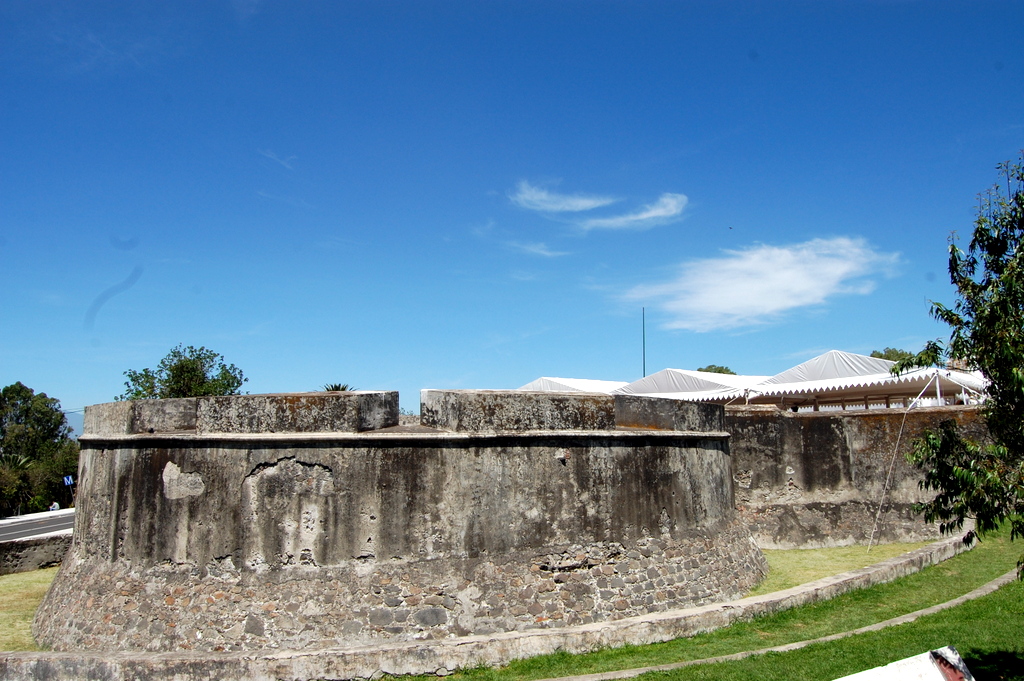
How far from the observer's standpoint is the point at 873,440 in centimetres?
1310

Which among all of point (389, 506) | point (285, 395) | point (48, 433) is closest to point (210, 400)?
point (285, 395)

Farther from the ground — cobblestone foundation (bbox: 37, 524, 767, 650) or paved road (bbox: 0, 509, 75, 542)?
cobblestone foundation (bbox: 37, 524, 767, 650)

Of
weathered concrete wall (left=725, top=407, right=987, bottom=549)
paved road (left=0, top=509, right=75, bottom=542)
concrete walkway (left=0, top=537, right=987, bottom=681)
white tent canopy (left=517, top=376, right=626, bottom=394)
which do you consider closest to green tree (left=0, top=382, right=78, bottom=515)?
paved road (left=0, top=509, right=75, bottom=542)

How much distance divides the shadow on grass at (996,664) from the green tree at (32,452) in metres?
37.1

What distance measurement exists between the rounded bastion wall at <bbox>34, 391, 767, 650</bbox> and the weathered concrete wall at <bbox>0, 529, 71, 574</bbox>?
4177 millimetres

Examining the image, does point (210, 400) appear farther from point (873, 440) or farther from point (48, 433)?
point (48, 433)

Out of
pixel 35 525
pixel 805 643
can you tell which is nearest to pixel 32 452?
pixel 35 525

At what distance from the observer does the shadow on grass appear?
589 cm

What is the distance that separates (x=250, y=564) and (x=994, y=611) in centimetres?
773

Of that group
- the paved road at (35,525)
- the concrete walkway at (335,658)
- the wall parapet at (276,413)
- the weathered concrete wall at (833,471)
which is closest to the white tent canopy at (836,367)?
the weathered concrete wall at (833,471)

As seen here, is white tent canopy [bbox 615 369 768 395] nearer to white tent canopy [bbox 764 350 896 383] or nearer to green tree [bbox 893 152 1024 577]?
white tent canopy [bbox 764 350 896 383]

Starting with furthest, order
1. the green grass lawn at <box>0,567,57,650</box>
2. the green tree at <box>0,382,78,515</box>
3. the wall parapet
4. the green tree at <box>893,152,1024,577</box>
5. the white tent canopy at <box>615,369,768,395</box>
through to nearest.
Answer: the green tree at <box>0,382,78,515</box>
the white tent canopy at <box>615,369,768,395</box>
the green grass lawn at <box>0,567,57,650</box>
the wall parapet
the green tree at <box>893,152,1024,577</box>

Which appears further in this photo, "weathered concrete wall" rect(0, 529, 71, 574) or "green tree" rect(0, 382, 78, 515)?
"green tree" rect(0, 382, 78, 515)

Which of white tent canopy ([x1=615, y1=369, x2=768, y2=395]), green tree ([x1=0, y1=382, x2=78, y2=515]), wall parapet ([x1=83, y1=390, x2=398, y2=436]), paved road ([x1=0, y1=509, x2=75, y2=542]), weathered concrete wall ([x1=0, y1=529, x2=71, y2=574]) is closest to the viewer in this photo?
wall parapet ([x1=83, y1=390, x2=398, y2=436])
